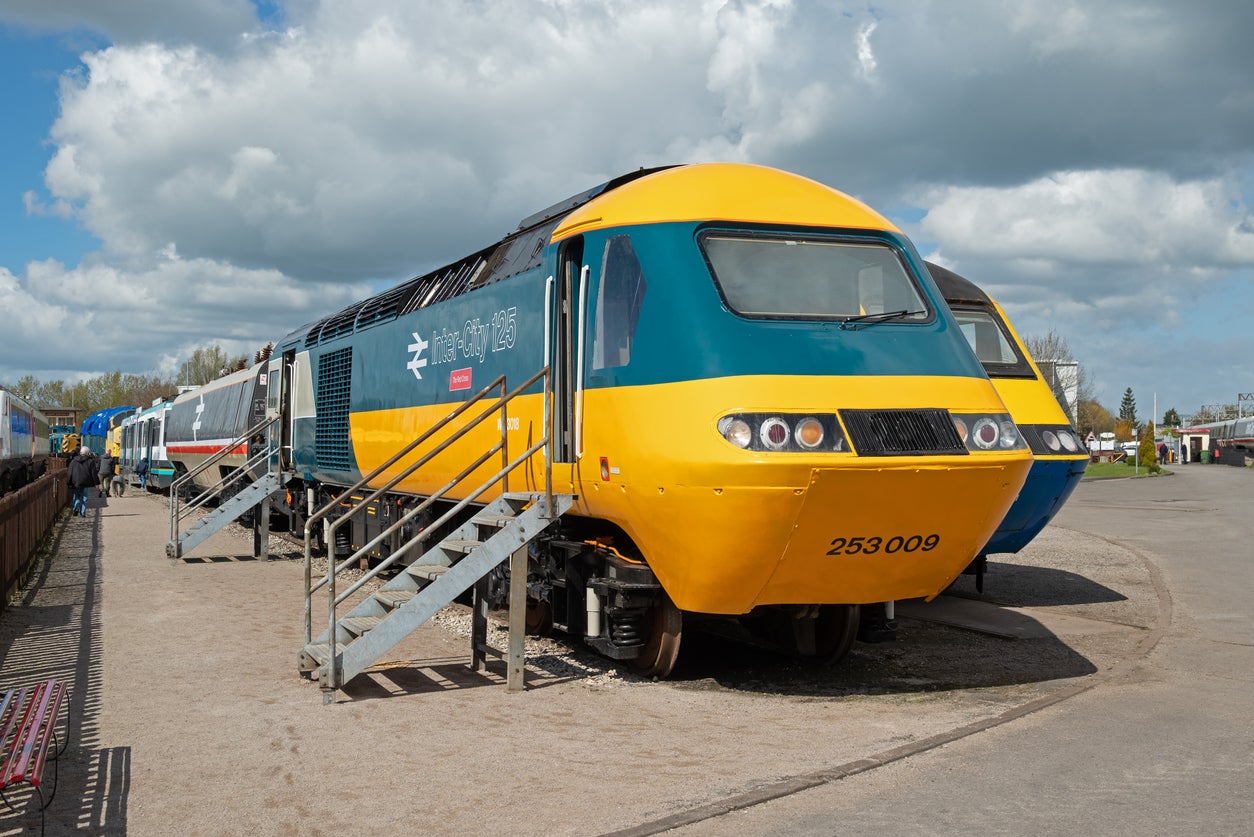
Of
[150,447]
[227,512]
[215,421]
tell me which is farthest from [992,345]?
[150,447]

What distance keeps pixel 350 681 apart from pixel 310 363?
891 centimetres

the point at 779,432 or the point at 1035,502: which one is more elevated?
the point at 779,432

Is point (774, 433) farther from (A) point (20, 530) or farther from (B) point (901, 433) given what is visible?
(A) point (20, 530)

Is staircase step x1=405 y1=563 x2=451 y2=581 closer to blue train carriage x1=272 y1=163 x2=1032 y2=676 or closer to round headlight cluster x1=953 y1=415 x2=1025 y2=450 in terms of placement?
blue train carriage x1=272 y1=163 x2=1032 y2=676

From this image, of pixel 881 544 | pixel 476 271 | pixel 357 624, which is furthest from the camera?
pixel 476 271

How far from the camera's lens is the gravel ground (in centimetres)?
545

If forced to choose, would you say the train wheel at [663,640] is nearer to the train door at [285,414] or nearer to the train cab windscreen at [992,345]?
the train cab windscreen at [992,345]

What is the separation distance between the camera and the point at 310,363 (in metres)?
16.5

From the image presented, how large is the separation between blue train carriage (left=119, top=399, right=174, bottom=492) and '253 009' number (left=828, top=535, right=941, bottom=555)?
1293 inches

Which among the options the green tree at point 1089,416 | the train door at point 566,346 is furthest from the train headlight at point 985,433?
the green tree at point 1089,416

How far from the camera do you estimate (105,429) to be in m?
63.5

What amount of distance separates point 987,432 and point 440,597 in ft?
12.8

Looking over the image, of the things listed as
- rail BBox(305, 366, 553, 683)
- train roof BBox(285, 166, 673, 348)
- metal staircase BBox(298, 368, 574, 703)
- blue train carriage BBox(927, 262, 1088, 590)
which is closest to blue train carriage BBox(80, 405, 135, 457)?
train roof BBox(285, 166, 673, 348)

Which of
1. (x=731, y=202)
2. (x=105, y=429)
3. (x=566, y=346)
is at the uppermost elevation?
(x=731, y=202)
